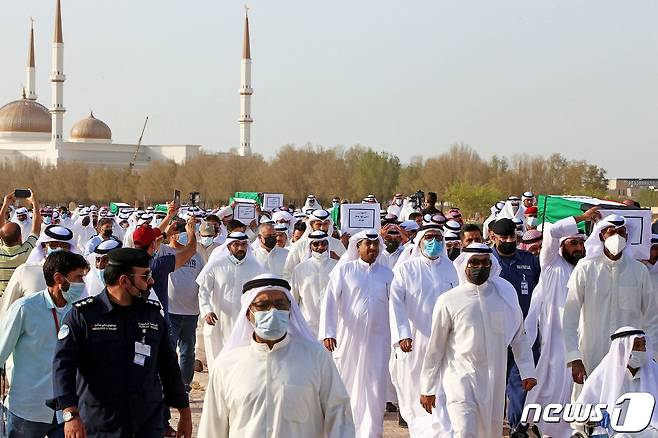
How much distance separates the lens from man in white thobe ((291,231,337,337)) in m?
9.78

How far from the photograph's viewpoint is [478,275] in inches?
264

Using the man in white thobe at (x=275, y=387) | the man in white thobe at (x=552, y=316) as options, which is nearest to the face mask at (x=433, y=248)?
the man in white thobe at (x=552, y=316)

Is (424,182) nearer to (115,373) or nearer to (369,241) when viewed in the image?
(369,241)

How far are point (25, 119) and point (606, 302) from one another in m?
85.7

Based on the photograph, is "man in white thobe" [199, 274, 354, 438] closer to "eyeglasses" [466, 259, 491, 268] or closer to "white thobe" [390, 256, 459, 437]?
"eyeglasses" [466, 259, 491, 268]

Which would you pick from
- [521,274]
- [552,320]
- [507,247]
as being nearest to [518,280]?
[521,274]

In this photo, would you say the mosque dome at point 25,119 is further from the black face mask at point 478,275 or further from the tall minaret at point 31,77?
the black face mask at point 478,275

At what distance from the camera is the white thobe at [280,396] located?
13.7 feet

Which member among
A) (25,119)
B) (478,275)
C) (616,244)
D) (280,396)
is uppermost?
(25,119)

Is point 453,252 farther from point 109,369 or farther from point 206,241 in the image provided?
point 109,369

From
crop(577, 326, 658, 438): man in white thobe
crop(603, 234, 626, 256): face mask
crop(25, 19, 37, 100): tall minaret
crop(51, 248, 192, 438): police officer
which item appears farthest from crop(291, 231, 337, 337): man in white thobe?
crop(25, 19, 37, 100): tall minaret

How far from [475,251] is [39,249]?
262 cm

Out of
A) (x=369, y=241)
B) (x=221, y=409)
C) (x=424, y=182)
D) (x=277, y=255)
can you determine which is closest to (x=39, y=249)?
(x=369, y=241)

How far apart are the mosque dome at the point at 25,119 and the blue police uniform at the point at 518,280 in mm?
84183
